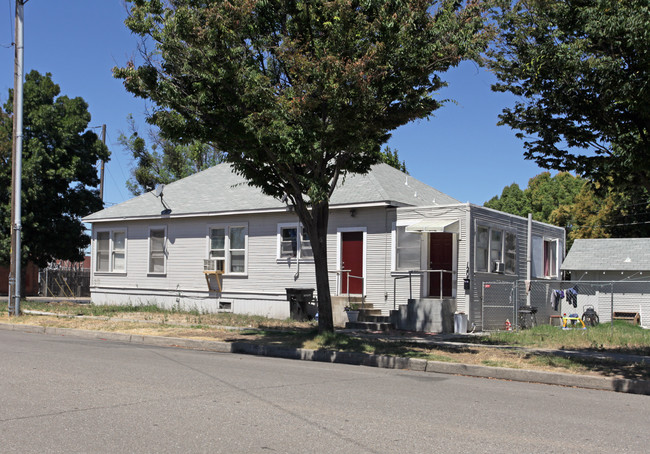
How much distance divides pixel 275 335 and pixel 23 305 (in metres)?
13.2

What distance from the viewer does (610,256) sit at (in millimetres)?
27500

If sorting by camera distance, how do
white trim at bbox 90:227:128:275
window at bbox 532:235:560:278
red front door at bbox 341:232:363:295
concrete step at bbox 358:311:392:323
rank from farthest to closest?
white trim at bbox 90:227:128:275 → window at bbox 532:235:560:278 → red front door at bbox 341:232:363:295 → concrete step at bbox 358:311:392:323

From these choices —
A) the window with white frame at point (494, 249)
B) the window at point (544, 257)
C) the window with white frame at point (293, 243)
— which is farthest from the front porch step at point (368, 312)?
the window at point (544, 257)

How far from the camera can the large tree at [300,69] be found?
39.1ft

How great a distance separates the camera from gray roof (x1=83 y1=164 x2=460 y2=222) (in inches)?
791

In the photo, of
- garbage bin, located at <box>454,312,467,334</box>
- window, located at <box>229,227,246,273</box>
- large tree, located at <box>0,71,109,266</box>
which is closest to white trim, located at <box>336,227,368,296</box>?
garbage bin, located at <box>454,312,467,334</box>

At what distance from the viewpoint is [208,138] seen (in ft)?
42.3

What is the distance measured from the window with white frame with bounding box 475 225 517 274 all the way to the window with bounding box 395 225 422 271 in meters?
1.80

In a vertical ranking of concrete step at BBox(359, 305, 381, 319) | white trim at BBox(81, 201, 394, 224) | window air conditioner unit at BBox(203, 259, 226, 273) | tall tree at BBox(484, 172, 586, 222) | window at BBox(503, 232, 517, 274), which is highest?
tall tree at BBox(484, 172, 586, 222)

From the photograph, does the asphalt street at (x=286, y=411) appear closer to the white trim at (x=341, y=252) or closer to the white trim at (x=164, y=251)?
the white trim at (x=341, y=252)

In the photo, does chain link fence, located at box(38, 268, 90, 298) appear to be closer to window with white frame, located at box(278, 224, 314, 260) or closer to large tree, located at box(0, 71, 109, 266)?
large tree, located at box(0, 71, 109, 266)

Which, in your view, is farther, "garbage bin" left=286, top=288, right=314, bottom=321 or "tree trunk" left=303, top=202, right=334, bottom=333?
"garbage bin" left=286, top=288, right=314, bottom=321

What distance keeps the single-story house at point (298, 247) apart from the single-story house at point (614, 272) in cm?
272

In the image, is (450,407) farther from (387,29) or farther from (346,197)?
(346,197)
